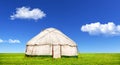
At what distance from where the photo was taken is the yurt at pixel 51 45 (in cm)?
Result: 4422

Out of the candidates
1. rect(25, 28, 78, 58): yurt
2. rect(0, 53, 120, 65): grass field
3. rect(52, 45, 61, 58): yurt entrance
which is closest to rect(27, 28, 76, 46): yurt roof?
rect(25, 28, 78, 58): yurt

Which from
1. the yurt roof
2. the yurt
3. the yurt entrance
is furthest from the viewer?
the yurt roof

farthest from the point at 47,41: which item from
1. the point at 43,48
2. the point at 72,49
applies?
→ the point at 72,49

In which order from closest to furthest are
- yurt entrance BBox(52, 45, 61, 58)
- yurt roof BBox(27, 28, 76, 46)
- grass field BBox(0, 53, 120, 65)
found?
1. grass field BBox(0, 53, 120, 65)
2. yurt entrance BBox(52, 45, 61, 58)
3. yurt roof BBox(27, 28, 76, 46)

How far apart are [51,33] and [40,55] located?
401 centimetres

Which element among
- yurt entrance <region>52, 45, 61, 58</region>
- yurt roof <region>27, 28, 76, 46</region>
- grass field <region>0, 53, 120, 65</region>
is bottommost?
grass field <region>0, 53, 120, 65</region>

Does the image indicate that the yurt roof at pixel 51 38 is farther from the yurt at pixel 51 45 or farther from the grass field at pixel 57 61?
the grass field at pixel 57 61

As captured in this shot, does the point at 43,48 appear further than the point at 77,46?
No

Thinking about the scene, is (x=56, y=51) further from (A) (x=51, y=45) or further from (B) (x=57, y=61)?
(B) (x=57, y=61)

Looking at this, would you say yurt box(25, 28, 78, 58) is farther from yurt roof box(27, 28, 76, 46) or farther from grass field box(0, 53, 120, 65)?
grass field box(0, 53, 120, 65)

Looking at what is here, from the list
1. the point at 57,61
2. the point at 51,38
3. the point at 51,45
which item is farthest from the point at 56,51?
the point at 57,61

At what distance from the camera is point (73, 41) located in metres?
47.8

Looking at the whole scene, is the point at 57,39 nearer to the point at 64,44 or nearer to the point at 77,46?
the point at 64,44

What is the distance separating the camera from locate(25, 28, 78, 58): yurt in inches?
1741
